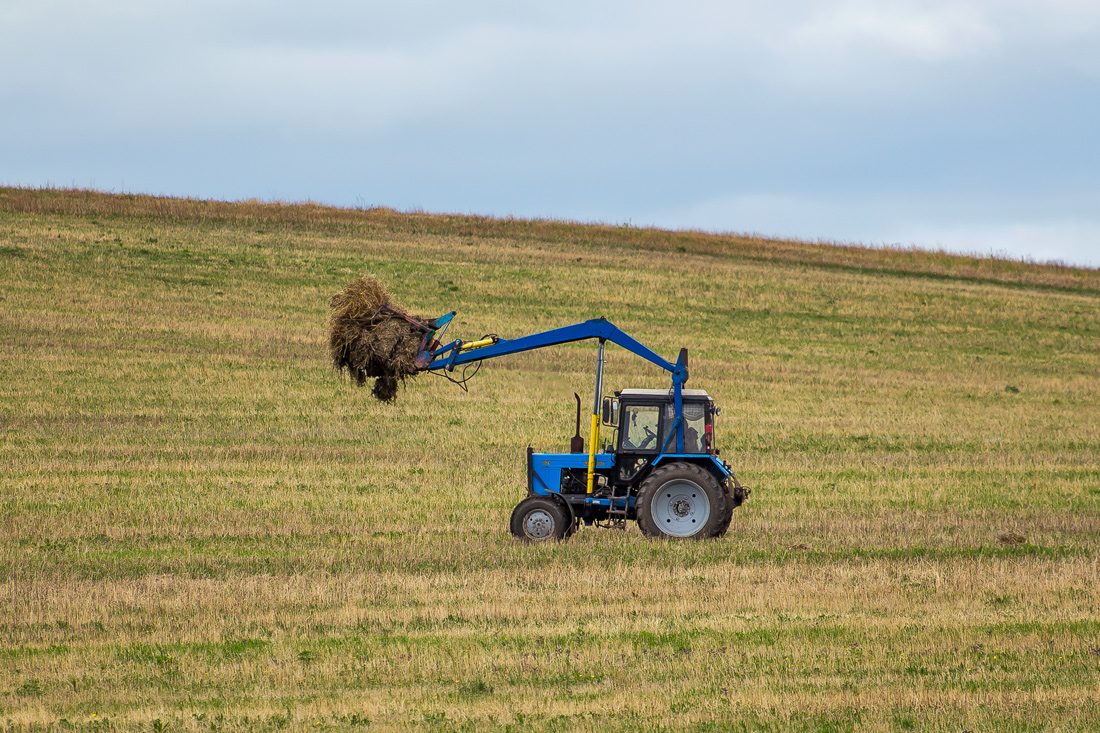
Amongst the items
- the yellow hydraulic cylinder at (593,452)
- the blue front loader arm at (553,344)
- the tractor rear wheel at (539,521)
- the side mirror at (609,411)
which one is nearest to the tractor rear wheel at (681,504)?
the blue front loader arm at (553,344)

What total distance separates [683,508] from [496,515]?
10.3 ft

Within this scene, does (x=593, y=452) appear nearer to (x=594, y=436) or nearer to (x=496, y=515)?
(x=594, y=436)

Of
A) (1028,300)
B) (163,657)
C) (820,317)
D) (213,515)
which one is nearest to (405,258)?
(820,317)

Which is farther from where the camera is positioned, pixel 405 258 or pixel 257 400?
pixel 405 258

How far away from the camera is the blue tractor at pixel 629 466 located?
1435 cm

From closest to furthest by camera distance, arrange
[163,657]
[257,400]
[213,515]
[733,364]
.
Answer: [163,657] → [213,515] → [257,400] → [733,364]

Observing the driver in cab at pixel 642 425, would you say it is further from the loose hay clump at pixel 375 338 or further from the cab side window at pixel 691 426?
the loose hay clump at pixel 375 338

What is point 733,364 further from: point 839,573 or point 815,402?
point 839,573

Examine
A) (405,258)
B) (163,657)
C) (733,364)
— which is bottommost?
(163,657)

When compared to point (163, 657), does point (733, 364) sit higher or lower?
higher

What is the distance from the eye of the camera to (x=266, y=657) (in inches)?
376

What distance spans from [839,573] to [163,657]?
7.03 meters

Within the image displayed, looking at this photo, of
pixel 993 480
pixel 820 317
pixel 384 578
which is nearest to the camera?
pixel 384 578

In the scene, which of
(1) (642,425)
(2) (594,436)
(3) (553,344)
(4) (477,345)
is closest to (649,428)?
(1) (642,425)
